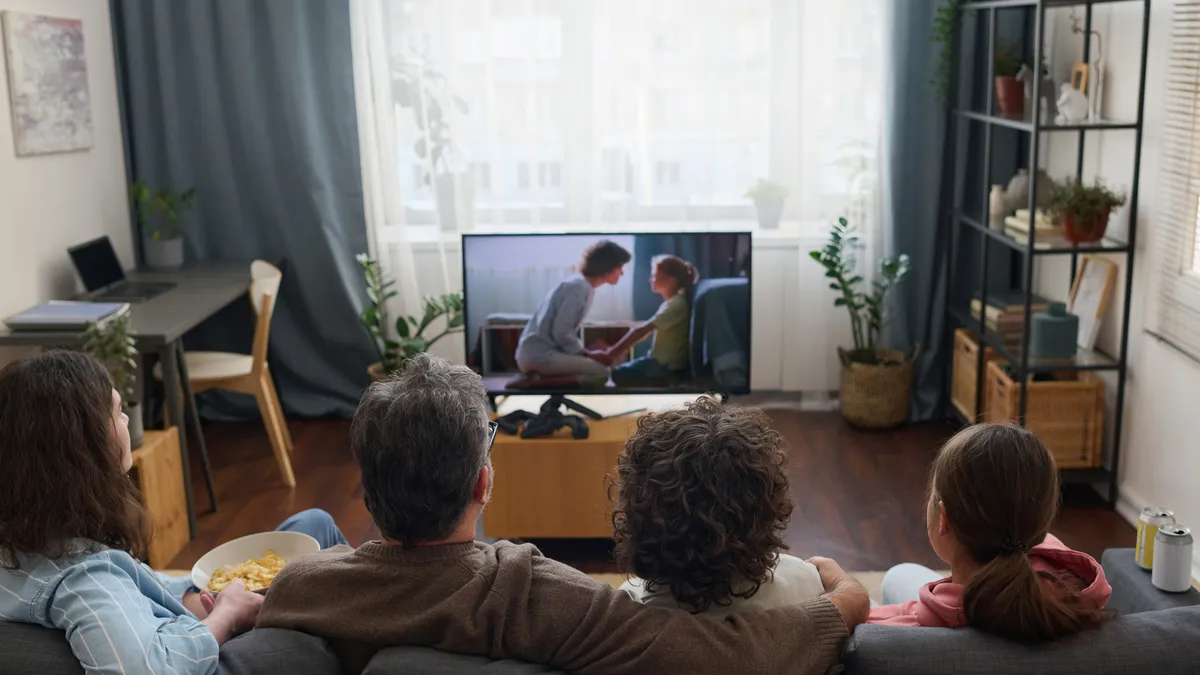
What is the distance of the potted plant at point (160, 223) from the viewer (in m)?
4.88

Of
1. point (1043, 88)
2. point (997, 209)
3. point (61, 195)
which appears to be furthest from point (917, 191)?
point (61, 195)

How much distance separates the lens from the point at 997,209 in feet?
14.6

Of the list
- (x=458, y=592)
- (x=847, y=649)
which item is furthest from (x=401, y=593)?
(x=847, y=649)

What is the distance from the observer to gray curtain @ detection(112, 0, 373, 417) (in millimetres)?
4941

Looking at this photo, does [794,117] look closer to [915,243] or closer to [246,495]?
[915,243]

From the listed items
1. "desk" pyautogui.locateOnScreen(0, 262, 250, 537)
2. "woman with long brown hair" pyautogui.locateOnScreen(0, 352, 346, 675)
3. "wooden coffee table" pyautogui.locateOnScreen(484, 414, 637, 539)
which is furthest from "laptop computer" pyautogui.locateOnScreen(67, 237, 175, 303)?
"woman with long brown hair" pyautogui.locateOnScreen(0, 352, 346, 675)

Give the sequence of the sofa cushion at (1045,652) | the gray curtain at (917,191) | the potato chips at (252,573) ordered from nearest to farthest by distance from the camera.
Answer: the sofa cushion at (1045,652)
the potato chips at (252,573)
the gray curtain at (917,191)

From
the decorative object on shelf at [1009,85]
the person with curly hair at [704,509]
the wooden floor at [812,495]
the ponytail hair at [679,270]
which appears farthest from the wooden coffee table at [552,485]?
the person with curly hair at [704,509]

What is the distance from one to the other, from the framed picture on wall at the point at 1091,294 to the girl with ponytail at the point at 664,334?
1.43 metres

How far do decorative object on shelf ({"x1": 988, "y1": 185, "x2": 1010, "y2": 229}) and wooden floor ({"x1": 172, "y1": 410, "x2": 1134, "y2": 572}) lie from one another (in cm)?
90

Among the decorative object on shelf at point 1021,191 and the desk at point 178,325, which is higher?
the decorative object on shelf at point 1021,191

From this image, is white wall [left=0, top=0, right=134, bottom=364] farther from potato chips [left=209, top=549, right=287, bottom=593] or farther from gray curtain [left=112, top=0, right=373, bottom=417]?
potato chips [left=209, top=549, right=287, bottom=593]

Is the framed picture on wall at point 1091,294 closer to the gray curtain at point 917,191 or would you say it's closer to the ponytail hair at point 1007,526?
the gray curtain at point 917,191

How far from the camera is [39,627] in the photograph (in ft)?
5.31
